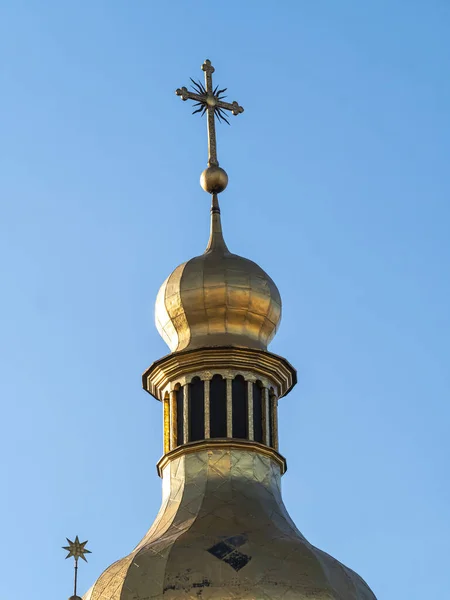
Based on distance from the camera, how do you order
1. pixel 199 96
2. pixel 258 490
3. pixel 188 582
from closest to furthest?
pixel 188 582 → pixel 258 490 → pixel 199 96

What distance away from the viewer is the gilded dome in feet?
116

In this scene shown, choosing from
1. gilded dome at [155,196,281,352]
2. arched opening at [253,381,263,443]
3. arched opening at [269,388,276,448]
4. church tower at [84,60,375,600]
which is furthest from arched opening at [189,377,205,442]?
arched opening at [269,388,276,448]

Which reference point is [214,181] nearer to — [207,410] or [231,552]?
[207,410]

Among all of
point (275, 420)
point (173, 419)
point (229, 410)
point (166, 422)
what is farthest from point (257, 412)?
point (166, 422)

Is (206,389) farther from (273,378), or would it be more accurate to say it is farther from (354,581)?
(354,581)

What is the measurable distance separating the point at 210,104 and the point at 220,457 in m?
6.89

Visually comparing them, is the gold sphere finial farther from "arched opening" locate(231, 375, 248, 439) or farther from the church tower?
"arched opening" locate(231, 375, 248, 439)

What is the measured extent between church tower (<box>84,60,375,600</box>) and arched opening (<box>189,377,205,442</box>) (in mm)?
16

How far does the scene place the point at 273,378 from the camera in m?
35.6

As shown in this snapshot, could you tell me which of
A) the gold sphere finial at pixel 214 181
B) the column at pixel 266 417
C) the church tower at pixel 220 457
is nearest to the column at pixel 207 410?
the church tower at pixel 220 457

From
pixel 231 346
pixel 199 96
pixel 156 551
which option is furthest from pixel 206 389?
pixel 199 96

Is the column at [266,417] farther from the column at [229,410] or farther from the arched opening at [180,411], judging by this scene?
the arched opening at [180,411]

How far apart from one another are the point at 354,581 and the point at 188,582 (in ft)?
8.81

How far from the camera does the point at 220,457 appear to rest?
3441 centimetres
